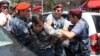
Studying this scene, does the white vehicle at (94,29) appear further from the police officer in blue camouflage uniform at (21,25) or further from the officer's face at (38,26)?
the officer's face at (38,26)

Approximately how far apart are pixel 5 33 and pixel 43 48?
2.90ft

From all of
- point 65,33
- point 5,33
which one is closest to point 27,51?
point 5,33

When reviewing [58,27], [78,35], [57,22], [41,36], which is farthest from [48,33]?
[57,22]

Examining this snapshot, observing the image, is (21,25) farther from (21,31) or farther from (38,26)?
(38,26)

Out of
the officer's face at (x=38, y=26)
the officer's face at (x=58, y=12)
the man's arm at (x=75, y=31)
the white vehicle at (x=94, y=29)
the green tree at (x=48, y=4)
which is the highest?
the officer's face at (x=38, y=26)

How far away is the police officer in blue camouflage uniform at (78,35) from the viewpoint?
7.07 metres

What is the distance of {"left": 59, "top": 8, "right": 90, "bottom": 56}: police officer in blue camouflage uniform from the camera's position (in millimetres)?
7071

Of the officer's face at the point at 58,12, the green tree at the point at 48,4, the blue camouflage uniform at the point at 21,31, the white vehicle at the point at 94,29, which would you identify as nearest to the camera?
the blue camouflage uniform at the point at 21,31

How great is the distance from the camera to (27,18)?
740 centimetres

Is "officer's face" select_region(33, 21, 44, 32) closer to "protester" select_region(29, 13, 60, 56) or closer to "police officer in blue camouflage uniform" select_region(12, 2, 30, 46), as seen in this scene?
"protester" select_region(29, 13, 60, 56)

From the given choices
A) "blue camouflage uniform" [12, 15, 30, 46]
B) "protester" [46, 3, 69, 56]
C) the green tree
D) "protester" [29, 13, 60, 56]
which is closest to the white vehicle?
"protester" [46, 3, 69, 56]

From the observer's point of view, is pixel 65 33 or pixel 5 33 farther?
pixel 65 33

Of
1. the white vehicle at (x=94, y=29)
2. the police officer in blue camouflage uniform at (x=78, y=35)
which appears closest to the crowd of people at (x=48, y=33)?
the police officer in blue camouflage uniform at (x=78, y=35)

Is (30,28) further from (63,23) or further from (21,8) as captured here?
(63,23)
